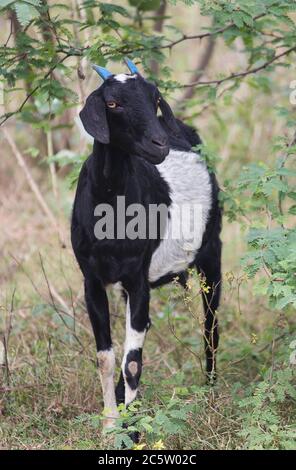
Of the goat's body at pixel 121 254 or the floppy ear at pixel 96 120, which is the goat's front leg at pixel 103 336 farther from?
the floppy ear at pixel 96 120

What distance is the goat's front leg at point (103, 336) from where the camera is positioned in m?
4.65

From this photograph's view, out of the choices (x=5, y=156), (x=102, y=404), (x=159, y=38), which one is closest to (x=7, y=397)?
(x=102, y=404)

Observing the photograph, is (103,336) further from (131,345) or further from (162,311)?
(162,311)

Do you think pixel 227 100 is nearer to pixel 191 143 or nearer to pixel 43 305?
pixel 191 143

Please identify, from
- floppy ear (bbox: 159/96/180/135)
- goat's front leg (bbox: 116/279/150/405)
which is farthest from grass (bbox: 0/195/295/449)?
floppy ear (bbox: 159/96/180/135)

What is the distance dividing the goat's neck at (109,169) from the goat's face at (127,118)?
94 millimetres

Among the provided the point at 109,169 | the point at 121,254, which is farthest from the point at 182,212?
the point at 109,169

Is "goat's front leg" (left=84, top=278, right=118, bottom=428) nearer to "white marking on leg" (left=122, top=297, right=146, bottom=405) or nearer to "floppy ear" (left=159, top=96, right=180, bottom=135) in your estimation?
"white marking on leg" (left=122, top=297, right=146, bottom=405)

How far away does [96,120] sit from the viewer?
166 inches

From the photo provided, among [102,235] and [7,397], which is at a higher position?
[102,235]

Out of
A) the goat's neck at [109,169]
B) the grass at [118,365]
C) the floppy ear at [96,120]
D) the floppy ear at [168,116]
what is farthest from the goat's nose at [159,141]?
the grass at [118,365]

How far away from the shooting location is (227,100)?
19.2ft

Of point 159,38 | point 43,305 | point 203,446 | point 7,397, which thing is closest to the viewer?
point 203,446

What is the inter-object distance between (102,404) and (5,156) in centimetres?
516
